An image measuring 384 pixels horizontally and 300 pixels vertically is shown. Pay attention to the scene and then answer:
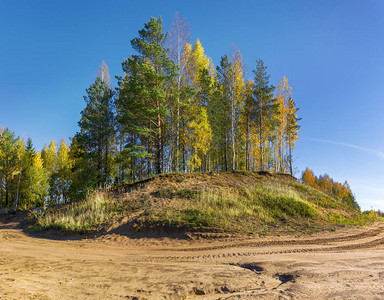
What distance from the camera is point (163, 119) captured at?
19.6 m

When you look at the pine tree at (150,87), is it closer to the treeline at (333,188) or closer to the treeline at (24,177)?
the treeline at (24,177)

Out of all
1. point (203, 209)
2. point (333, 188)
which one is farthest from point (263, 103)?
point (333, 188)

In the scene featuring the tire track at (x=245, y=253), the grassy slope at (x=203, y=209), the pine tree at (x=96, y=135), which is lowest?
the tire track at (x=245, y=253)

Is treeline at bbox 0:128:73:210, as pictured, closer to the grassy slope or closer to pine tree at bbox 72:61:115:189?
pine tree at bbox 72:61:115:189

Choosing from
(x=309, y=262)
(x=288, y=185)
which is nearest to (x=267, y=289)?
(x=309, y=262)

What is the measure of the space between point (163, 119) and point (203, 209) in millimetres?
10595

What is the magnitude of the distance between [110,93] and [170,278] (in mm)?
22183

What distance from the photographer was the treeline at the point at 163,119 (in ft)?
62.2

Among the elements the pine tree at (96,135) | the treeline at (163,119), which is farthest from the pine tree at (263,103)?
the pine tree at (96,135)

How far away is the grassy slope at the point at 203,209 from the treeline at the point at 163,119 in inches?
166

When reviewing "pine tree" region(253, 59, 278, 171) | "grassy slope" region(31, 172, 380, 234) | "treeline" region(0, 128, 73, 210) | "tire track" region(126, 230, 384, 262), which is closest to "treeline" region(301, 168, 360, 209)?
"pine tree" region(253, 59, 278, 171)

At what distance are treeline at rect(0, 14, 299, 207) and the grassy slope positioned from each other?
166 inches

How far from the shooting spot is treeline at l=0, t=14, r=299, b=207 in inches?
747

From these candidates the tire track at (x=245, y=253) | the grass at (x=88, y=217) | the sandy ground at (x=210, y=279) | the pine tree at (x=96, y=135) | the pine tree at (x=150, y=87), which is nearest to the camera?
the sandy ground at (x=210, y=279)
